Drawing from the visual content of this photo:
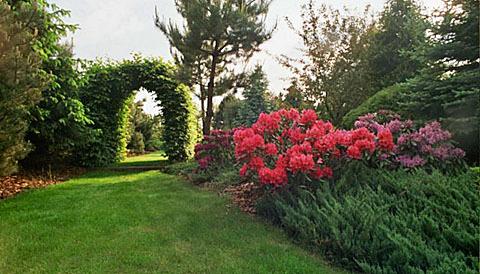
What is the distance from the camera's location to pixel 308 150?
148 inches

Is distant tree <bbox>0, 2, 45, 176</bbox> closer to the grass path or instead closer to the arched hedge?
the grass path

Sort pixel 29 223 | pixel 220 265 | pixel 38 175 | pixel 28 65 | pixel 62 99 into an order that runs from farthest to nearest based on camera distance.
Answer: pixel 38 175 < pixel 62 99 < pixel 28 65 < pixel 29 223 < pixel 220 265

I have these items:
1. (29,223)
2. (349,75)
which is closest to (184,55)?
(349,75)

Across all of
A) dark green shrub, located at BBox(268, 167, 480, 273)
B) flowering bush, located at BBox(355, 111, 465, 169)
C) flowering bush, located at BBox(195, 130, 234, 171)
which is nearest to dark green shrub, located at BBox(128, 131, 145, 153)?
flowering bush, located at BBox(195, 130, 234, 171)

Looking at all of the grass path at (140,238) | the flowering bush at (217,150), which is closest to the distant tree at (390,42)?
the flowering bush at (217,150)

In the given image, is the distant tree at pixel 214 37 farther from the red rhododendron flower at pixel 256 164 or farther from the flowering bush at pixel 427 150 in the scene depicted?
the flowering bush at pixel 427 150

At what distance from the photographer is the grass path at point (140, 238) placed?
2.55m

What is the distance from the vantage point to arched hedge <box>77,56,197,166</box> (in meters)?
10.7

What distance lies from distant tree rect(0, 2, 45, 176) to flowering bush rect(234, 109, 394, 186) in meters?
3.20

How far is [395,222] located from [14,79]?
497cm

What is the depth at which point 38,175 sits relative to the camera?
8172 millimetres

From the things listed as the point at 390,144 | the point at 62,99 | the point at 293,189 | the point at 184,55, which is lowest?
the point at 293,189

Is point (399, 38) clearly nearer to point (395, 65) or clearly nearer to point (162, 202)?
point (395, 65)

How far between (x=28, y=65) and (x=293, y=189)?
4.12m
